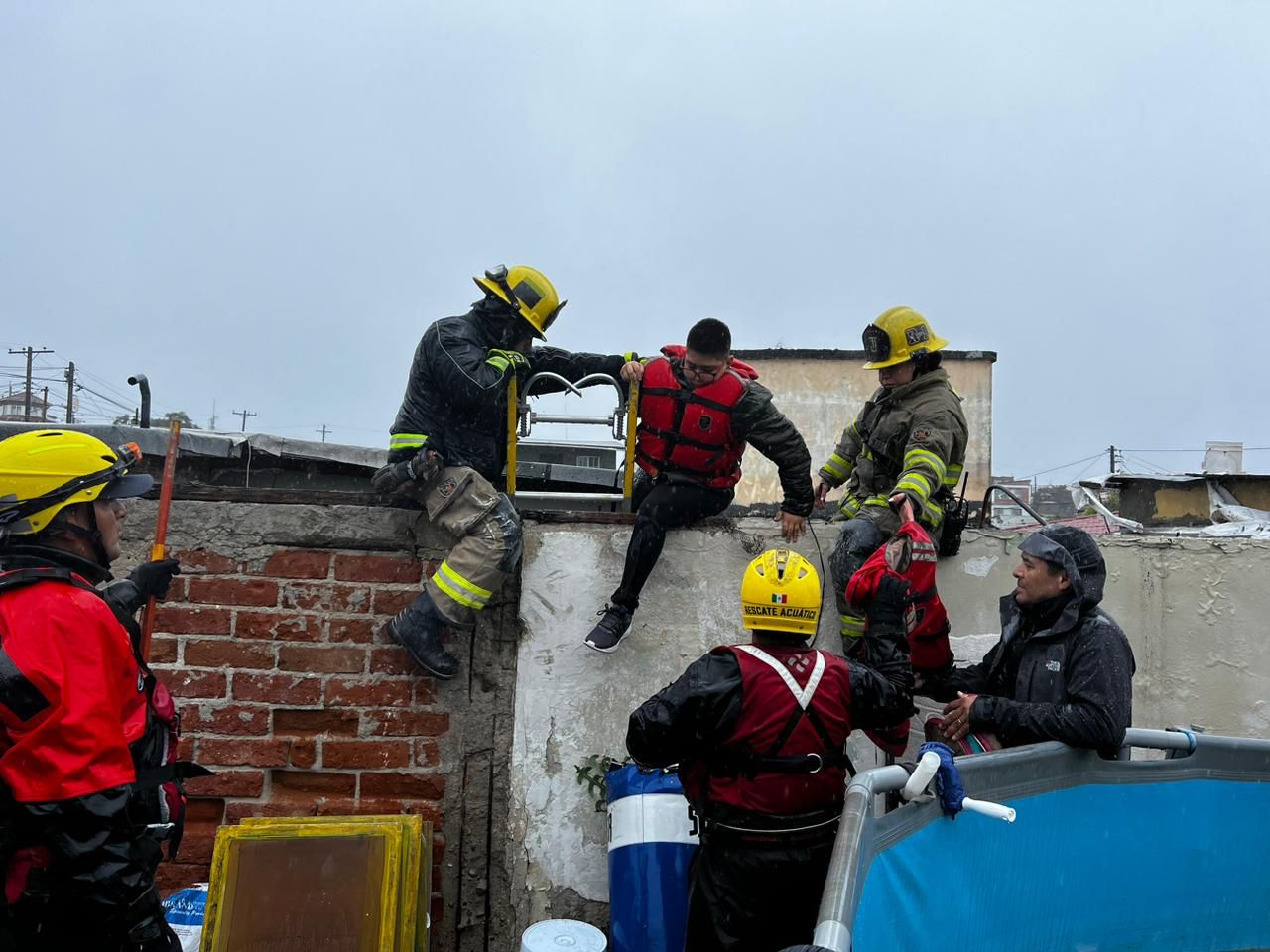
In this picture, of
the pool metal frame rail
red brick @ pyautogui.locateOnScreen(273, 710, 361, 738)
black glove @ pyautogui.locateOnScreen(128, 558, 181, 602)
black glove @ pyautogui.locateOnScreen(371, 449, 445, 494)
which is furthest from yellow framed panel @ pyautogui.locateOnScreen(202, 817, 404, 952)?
the pool metal frame rail

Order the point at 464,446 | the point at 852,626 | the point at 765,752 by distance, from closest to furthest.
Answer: the point at 765,752 < the point at 852,626 < the point at 464,446

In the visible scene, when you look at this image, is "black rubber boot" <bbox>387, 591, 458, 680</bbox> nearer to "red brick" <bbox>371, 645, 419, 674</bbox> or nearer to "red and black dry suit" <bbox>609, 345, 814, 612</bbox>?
"red brick" <bbox>371, 645, 419, 674</bbox>

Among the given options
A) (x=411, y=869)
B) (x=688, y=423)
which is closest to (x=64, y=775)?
(x=411, y=869)

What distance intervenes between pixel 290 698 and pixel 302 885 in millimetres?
796

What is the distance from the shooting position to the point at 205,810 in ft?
13.0

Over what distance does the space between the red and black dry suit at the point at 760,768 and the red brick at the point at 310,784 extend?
5.31 feet

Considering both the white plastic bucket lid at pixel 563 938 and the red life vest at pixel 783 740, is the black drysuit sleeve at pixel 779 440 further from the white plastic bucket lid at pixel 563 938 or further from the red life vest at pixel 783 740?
the white plastic bucket lid at pixel 563 938

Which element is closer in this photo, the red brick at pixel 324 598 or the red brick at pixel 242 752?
the red brick at pixel 242 752

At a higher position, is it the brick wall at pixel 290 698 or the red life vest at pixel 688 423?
the red life vest at pixel 688 423

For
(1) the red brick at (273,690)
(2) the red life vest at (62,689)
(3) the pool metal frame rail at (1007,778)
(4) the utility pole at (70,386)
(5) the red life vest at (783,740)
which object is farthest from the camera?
(4) the utility pole at (70,386)

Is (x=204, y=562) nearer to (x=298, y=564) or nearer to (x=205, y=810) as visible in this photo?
(x=298, y=564)

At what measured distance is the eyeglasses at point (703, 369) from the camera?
13.9 feet

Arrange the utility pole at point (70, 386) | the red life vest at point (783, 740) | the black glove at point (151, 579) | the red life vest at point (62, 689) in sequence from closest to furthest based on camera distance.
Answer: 1. the red life vest at point (62, 689)
2. the red life vest at point (783, 740)
3. the black glove at point (151, 579)
4. the utility pole at point (70, 386)

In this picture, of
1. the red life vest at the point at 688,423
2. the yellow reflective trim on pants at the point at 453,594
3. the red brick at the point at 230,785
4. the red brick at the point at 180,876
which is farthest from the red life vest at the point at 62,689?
the red life vest at the point at 688,423
